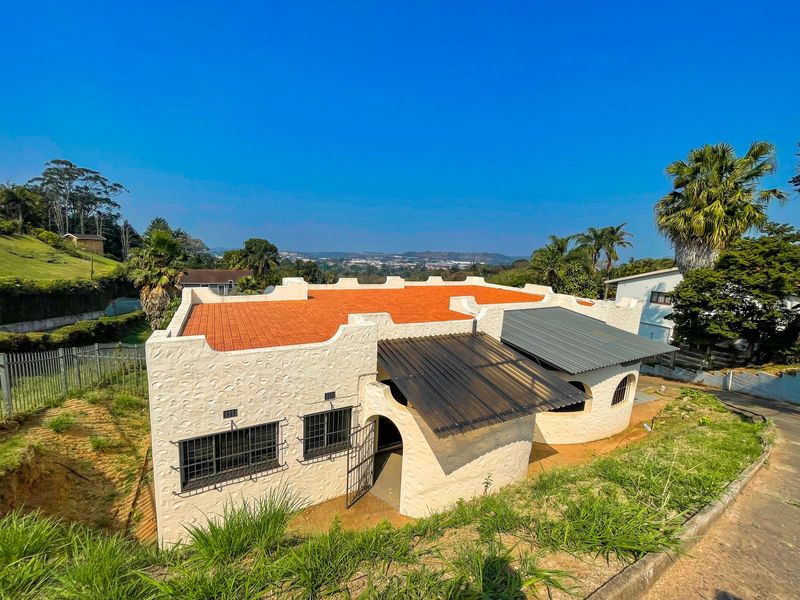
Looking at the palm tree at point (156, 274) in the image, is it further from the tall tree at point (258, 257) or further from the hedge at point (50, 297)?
the tall tree at point (258, 257)

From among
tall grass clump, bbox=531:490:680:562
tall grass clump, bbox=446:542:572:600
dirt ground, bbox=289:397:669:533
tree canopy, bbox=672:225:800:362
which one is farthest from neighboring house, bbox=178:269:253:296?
tall grass clump, bbox=446:542:572:600

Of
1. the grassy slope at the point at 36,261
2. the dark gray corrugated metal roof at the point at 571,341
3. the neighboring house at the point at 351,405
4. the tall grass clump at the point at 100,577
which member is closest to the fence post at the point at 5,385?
the neighboring house at the point at 351,405

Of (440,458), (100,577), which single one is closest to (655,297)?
A: (440,458)

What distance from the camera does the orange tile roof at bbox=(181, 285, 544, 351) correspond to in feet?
35.8

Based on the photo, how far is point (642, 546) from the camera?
5477 mm

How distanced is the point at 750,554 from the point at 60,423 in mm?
18669

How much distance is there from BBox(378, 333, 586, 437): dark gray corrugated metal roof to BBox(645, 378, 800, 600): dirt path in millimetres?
4241

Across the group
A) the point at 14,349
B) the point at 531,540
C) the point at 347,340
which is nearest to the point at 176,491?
the point at 347,340

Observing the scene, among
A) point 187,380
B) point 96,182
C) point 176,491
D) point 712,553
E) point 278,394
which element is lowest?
point 176,491

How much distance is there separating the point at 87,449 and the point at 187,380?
7656 mm

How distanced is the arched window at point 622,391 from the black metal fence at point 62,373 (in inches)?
850

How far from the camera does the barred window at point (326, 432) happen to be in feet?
33.2

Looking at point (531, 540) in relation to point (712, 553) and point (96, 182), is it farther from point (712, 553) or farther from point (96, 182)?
point (96, 182)

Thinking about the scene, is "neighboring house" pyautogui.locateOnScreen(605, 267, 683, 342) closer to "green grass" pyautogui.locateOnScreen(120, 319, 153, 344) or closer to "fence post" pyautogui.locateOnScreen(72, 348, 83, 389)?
"fence post" pyautogui.locateOnScreen(72, 348, 83, 389)
